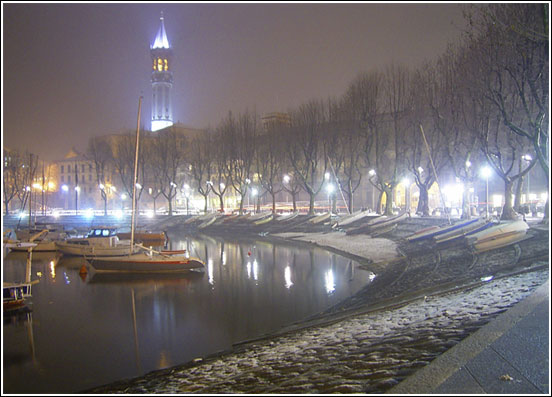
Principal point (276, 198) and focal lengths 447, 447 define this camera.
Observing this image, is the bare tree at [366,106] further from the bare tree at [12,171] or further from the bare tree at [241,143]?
the bare tree at [12,171]

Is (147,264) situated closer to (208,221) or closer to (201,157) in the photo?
(208,221)

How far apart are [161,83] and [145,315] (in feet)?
446

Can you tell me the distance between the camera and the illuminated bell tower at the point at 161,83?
468ft

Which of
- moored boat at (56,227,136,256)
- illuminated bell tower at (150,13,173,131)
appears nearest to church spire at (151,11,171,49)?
illuminated bell tower at (150,13,173,131)

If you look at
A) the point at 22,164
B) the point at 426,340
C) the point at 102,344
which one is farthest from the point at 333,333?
the point at 22,164

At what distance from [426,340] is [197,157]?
197 feet

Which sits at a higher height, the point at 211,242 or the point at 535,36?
the point at 535,36

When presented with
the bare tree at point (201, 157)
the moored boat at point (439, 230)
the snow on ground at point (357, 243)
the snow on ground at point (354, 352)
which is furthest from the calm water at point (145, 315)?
the bare tree at point (201, 157)

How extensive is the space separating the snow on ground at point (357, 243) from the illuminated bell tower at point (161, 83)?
106930 millimetres

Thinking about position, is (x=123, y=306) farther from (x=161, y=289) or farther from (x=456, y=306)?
(x=456, y=306)

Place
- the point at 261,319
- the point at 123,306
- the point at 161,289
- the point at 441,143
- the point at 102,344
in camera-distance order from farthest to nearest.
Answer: the point at 441,143, the point at 161,289, the point at 123,306, the point at 261,319, the point at 102,344

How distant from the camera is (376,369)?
8312mm

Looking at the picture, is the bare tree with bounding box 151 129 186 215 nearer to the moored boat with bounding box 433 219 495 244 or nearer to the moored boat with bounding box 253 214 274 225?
the moored boat with bounding box 253 214 274 225

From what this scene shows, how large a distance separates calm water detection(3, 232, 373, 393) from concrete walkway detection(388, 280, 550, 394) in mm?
7581
